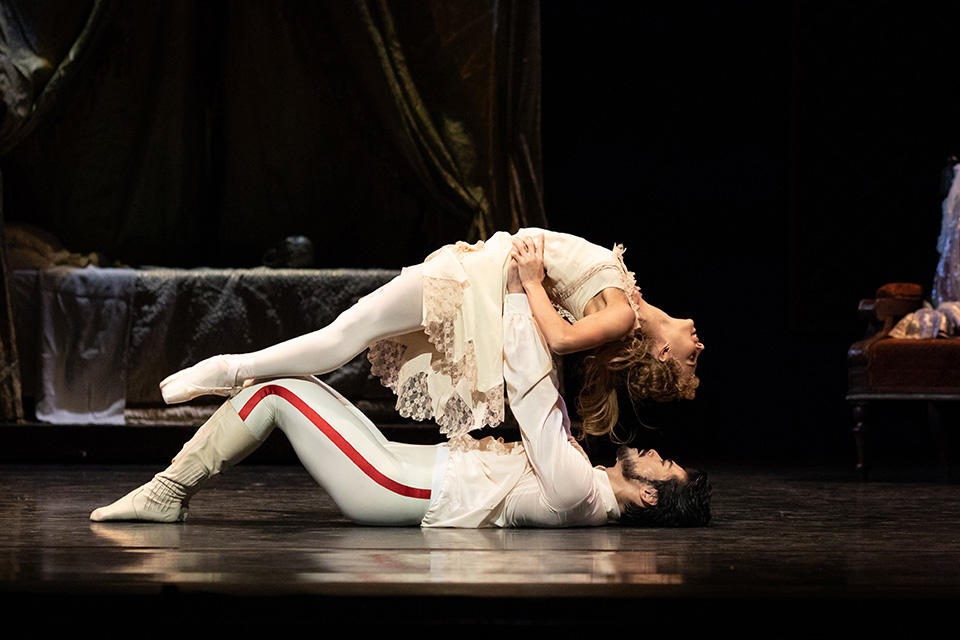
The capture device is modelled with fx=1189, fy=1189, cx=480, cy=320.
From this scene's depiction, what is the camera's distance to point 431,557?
7.47 feet

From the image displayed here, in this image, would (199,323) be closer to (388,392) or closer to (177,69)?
(388,392)

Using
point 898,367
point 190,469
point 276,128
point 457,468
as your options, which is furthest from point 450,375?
point 276,128

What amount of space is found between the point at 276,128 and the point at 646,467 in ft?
12.4

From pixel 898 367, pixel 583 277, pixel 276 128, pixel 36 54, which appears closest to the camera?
pixel 583 277

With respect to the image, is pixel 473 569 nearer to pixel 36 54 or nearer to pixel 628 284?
pixel 628 284

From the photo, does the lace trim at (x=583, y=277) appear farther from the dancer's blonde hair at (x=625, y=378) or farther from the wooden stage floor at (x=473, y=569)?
the wooden stage floor at (x=473, y=569)

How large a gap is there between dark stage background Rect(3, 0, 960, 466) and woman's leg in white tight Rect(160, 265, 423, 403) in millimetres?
3006

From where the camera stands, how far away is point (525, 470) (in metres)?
2.80

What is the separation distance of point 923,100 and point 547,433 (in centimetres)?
417

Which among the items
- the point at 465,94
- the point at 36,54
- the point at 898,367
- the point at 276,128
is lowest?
the point at 898,367

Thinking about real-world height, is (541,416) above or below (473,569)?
above

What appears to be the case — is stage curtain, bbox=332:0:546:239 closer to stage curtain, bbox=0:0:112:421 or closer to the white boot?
stage curtain, bbox=0:0:112:421

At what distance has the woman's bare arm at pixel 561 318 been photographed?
2688mm

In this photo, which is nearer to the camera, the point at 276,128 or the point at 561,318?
the point at 561,318
